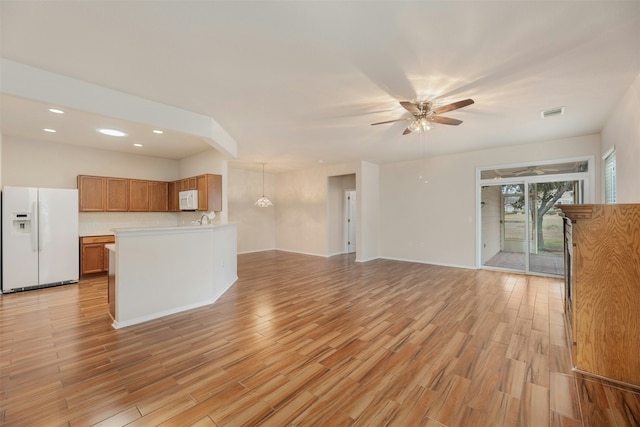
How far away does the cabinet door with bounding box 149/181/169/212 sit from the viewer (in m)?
6.29

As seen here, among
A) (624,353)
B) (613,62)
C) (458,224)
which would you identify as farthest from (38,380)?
(458,224)

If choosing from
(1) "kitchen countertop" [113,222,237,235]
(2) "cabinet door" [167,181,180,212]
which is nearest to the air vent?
(1) "kitchen countertop" [113,222,237,235]

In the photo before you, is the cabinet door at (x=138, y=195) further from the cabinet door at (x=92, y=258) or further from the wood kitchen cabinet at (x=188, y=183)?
the cabinet door at (x=92, y=258)

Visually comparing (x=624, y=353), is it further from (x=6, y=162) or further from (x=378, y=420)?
(x=6, y=162)

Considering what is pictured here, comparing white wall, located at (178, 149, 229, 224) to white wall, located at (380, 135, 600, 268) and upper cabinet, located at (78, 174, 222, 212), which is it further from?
white wall, located at (380, 135, 600, 268)

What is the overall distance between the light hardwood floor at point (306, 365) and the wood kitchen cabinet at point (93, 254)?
47.6 inches

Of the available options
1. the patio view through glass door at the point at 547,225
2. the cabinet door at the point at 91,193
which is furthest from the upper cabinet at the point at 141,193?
the patio view through glass door at the point at 547,225

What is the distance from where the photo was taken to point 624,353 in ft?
6.88

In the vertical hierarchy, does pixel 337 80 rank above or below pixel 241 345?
above

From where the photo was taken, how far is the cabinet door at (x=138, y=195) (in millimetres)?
5980

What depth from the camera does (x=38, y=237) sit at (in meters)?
4.57

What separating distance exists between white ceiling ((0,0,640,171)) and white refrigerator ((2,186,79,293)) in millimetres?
1353

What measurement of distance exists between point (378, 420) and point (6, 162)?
23.5ft

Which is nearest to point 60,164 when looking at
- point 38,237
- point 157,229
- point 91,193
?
point 91,193
